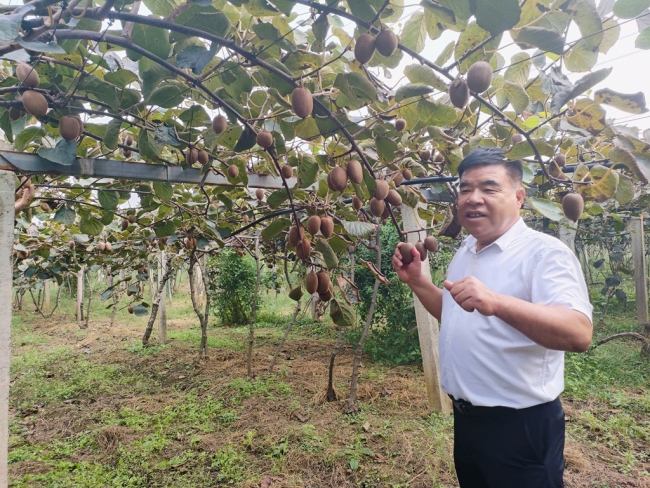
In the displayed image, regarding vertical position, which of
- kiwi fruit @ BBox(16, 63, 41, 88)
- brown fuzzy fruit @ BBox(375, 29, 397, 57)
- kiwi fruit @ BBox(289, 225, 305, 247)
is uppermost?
kiwi fruit @ BBox(16, 63, 41, 88)

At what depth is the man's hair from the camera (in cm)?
108

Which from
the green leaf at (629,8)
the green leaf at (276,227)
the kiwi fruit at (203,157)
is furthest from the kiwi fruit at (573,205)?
the kiwi fruit at (203,157)

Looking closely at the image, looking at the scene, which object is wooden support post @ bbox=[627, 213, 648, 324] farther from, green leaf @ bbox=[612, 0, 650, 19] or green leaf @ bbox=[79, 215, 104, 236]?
green leaf @ bbox=[79, 215, 104, 236]

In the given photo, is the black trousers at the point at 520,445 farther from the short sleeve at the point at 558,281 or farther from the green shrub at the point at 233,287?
the green shrub at the point at 233,287

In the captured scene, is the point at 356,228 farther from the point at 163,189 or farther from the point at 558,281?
the point at 163,189

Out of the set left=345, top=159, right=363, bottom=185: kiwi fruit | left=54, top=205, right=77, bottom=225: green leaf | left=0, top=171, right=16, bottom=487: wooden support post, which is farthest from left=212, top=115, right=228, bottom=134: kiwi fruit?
left=54, top=205, right=77, bottom=225: green leaf

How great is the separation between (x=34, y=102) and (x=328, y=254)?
3.09ft

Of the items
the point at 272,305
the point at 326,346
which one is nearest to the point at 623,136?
the point at 326,346

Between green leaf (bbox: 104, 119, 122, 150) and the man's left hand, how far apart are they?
1.09m

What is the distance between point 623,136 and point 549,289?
45 cm

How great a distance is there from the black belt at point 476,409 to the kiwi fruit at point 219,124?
1.09 m

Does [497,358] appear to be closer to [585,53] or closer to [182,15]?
[585,53]

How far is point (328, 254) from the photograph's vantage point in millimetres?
1334

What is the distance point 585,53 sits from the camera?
949 mm
